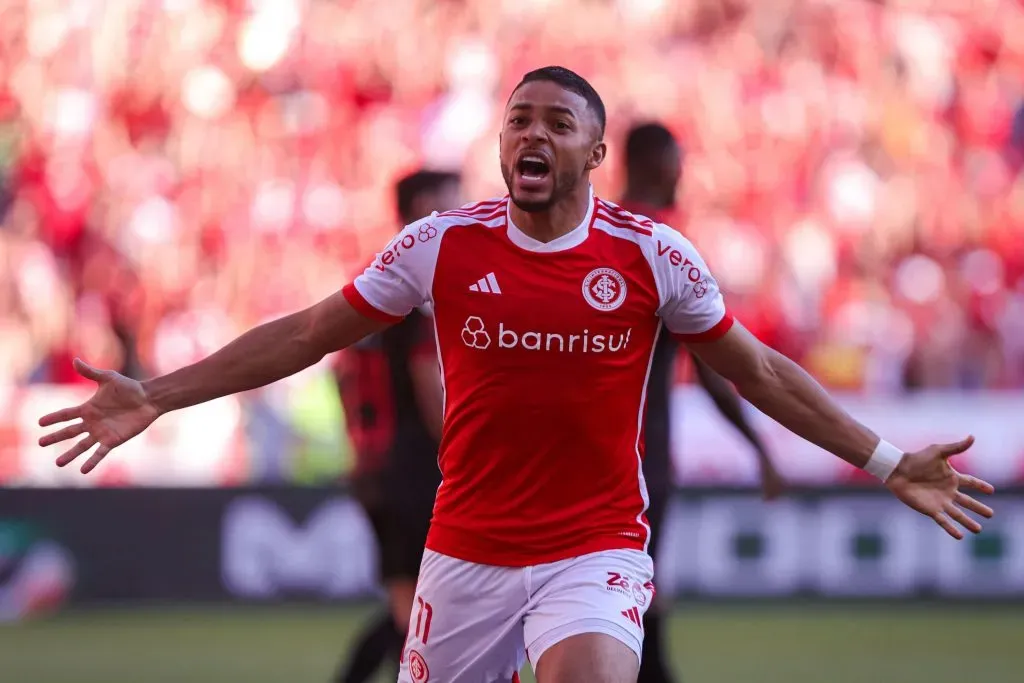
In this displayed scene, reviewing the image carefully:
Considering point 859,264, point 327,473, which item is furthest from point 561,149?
point 859,264

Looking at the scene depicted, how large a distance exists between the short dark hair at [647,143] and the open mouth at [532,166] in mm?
2184

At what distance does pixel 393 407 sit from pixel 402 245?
235 cm

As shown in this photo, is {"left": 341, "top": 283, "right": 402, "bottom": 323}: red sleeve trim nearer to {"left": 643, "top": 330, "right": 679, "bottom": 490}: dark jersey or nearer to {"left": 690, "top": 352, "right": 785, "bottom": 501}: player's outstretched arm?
{"left": 643, "top": 330, "right": 679, "bottom": 490}: dark jersey

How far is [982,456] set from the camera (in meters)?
12.2

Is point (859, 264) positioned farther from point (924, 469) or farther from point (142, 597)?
point (924, 469)

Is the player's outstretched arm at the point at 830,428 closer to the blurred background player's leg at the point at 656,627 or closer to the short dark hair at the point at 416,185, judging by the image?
the blurred background player's leg at the point at 656,627

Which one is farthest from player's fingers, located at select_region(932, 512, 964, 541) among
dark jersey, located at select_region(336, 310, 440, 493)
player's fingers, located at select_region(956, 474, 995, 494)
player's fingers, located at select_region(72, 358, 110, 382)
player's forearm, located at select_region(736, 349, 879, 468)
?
player's fingers, located at select_region(72, 358, 110, 382)

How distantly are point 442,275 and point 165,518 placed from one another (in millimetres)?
7613

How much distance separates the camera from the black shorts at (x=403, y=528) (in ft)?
22.7

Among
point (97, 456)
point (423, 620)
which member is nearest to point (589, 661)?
point (423, 620)

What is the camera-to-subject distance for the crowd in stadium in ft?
49.8

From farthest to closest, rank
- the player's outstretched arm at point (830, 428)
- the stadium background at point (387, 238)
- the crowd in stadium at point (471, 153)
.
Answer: the crowd in stadium at point (471, 153) < the stadium background at point (387, 238) < the player's outstretched arm at point (830, 428)

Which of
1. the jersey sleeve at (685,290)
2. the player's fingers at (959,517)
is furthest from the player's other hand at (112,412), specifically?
the player's fingers at (959,517)

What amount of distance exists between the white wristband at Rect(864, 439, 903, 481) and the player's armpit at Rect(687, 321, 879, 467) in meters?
0.07
